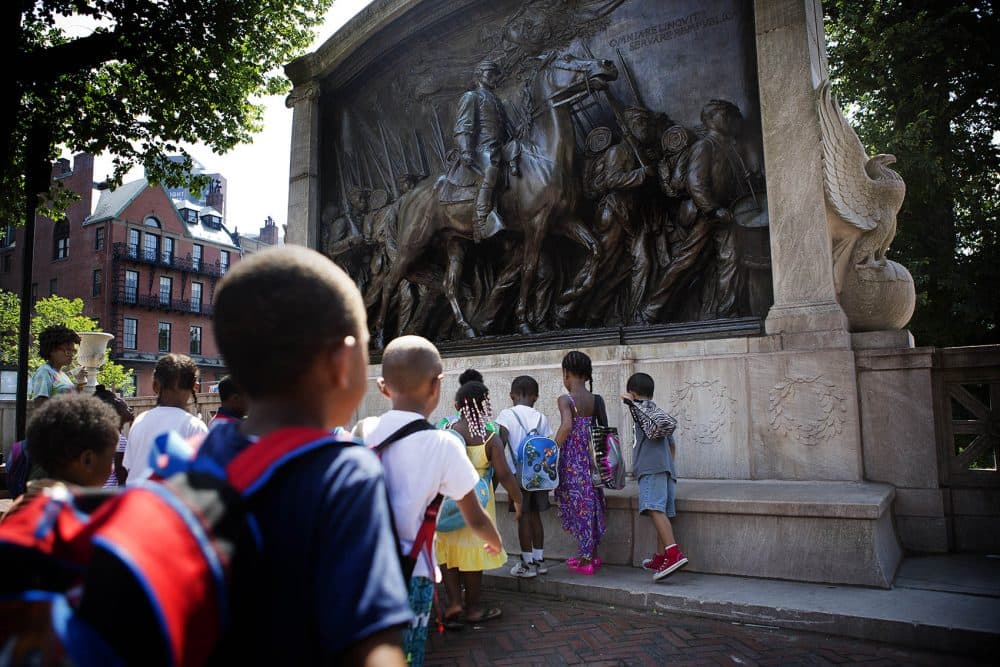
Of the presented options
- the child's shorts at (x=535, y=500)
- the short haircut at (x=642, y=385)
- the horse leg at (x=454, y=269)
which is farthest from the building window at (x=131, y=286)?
the short haircut at (x=642, y=385)

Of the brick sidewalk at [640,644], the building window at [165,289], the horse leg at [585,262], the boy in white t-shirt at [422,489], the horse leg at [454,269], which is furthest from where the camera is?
the building window at [165,289]

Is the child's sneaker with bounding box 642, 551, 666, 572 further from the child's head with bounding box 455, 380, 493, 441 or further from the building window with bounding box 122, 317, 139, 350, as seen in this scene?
the building window with bounding box 122, 317, 139, 350

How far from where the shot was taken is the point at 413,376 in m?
2.58

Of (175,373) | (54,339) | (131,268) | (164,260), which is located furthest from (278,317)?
(164,260)

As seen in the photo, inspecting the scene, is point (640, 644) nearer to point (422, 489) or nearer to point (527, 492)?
point (527, 492)

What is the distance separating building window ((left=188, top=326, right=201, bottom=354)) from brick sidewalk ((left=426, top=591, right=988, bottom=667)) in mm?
45015

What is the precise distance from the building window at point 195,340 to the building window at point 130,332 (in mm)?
4131

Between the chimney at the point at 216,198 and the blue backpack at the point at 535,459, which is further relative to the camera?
the chimney at the point at 216,198

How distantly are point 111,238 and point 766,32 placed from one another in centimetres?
4261

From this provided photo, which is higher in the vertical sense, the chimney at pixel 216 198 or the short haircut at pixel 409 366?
the chimney at pixel 216 198

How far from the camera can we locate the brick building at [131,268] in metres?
39.7

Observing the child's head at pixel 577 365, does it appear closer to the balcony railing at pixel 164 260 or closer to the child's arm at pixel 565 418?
the child's arm at pixel 565 418

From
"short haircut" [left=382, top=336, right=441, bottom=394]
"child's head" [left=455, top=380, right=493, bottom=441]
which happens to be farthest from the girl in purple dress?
"short haircut" [left=382, top=336, right=441, bottom=394]

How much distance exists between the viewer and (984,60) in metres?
14.1
